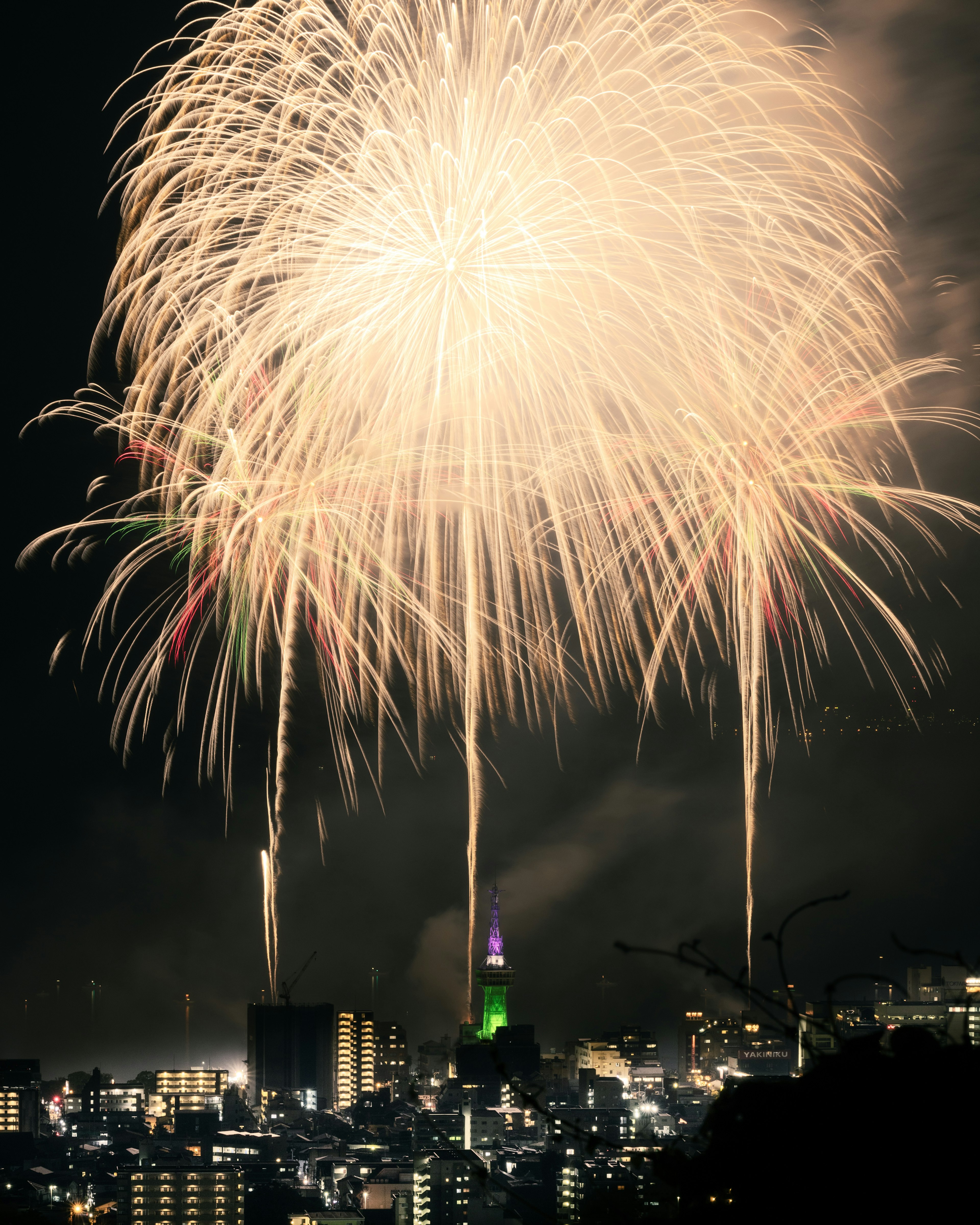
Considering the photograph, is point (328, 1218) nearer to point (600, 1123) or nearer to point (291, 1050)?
point (600, 1123)

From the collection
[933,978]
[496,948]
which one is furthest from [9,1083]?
[933,978]

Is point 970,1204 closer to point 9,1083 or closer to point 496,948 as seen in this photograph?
point 9,1083

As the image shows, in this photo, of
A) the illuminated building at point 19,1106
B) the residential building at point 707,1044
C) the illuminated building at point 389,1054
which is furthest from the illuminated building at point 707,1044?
the illuminated building at point 19,1106

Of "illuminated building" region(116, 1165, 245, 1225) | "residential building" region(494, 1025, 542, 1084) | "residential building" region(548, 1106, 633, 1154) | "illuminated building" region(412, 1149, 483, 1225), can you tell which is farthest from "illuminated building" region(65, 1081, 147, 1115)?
"illuminated building" region(412, 1149, 483, 1225)

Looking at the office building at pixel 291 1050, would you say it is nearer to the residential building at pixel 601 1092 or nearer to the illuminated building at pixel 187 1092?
the illuminated building at pixel 187 1092

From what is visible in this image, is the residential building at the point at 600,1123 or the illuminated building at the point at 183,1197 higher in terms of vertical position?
the residential building at the point at 600,1123

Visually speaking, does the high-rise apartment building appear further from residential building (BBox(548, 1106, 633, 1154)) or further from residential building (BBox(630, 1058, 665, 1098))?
residential building (BBox(548, 1106, 633, 1154))

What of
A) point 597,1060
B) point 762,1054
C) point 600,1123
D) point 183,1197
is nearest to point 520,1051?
point 597,1060
